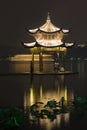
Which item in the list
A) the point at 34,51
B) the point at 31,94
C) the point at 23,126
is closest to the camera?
the point at 23,126

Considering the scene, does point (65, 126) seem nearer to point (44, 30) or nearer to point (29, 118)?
point (29, 118)

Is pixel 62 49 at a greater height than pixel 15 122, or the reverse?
pixel 62 49

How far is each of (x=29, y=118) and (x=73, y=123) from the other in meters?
1.22

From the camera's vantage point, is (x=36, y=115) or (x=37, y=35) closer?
(x=36, y=115)

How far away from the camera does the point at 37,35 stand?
31.1 metres

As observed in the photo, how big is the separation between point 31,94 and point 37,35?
53.0 ft

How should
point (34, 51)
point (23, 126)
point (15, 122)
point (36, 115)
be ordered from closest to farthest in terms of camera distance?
1. point (15, 122)
2. point (23, 126)
3. point (36, 115)
4. point (34, 51)

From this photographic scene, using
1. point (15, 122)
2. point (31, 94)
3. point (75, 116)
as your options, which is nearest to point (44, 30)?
point (31, 94)

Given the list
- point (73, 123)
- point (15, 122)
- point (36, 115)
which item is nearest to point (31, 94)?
point (36, 115)

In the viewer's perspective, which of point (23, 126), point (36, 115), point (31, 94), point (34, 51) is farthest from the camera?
point (34, 51)

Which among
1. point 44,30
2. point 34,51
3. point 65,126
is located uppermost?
point 44,30

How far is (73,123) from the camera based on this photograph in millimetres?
9094

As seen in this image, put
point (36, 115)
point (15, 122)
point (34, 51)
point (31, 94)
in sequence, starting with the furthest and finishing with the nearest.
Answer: point (34, 51), point (31, 94), point (36, 115), point (15, 122)

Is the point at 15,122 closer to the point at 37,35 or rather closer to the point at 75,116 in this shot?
the point at 75,116
